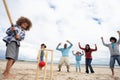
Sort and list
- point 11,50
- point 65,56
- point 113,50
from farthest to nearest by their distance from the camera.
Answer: point 65,56 → point 113,50 → point 11,50

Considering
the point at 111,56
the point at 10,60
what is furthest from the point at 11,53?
the point at 111,56

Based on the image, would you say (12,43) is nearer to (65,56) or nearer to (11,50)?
(11,50)

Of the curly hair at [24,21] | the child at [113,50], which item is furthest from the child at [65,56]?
the curly hair at [24,21]

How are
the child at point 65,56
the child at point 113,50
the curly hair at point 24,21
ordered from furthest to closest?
the child at point 65,56, the child at point 113,50, the curly hair at point 24,21

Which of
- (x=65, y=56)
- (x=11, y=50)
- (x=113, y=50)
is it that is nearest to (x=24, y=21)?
(x=11, y=50)

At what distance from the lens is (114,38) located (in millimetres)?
9359

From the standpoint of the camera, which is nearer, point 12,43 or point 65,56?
point 12,43

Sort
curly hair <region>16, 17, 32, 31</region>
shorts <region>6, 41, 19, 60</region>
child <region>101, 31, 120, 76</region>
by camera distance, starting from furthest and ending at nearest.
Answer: child <region>101, 31, 120, 76</region> < curly hair <region>16, 17, 32, 31</region> < shorts <region>6, 41, 19, 60</region>

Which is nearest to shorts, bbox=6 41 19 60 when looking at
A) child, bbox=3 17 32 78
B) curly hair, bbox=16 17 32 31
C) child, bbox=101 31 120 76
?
→ child, bbox=3 17 32 78

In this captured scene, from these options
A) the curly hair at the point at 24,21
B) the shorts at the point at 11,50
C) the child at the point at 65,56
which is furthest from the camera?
the child at the point at 65,56

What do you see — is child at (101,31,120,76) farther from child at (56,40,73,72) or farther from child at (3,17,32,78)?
child at (3,17,32,78)

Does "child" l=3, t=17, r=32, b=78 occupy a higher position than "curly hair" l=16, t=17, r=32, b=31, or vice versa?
"curly hair" l=16, t=17, r=32, b=31

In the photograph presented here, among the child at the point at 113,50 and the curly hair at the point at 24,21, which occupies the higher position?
the curly hair at the point at 24,21

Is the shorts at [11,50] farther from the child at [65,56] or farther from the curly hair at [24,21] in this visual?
the child at [65,56]
